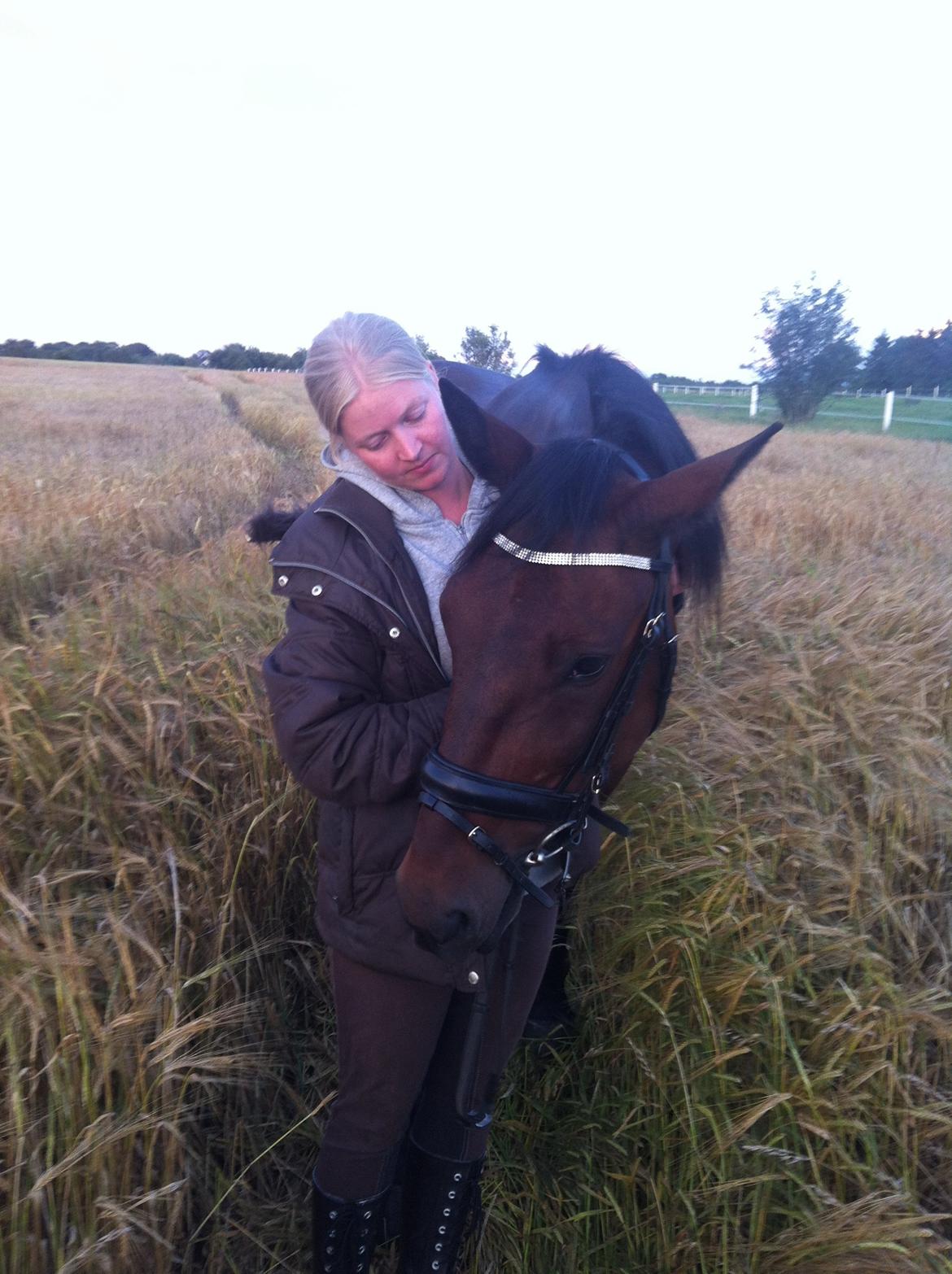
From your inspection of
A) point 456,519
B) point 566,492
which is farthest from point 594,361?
point 566,492

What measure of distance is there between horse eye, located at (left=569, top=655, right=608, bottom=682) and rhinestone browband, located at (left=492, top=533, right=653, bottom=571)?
0.64 ft

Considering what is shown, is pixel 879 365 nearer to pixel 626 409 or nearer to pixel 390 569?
pixel 626 409

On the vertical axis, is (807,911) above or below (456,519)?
below

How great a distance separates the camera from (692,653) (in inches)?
135

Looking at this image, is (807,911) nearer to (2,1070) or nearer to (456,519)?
(456,519)

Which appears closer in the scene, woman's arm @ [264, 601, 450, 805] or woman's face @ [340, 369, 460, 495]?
woman's arm @ [264, 601, 450, 805]

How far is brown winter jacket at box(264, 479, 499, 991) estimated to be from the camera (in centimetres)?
158

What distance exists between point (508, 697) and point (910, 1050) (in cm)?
159

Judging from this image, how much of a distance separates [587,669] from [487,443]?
591mm

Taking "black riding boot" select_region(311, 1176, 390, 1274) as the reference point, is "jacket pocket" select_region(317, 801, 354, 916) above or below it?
above

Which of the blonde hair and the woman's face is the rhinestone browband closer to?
the woman's face

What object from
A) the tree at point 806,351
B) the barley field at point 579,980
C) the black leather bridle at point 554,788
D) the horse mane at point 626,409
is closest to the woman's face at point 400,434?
the black leather bridle at point 554,788

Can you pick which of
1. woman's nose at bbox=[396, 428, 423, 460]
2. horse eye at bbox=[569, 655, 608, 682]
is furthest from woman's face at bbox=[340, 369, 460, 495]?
horse eye at bbox=[569, 655, 608, 682]

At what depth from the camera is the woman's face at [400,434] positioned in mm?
1721
